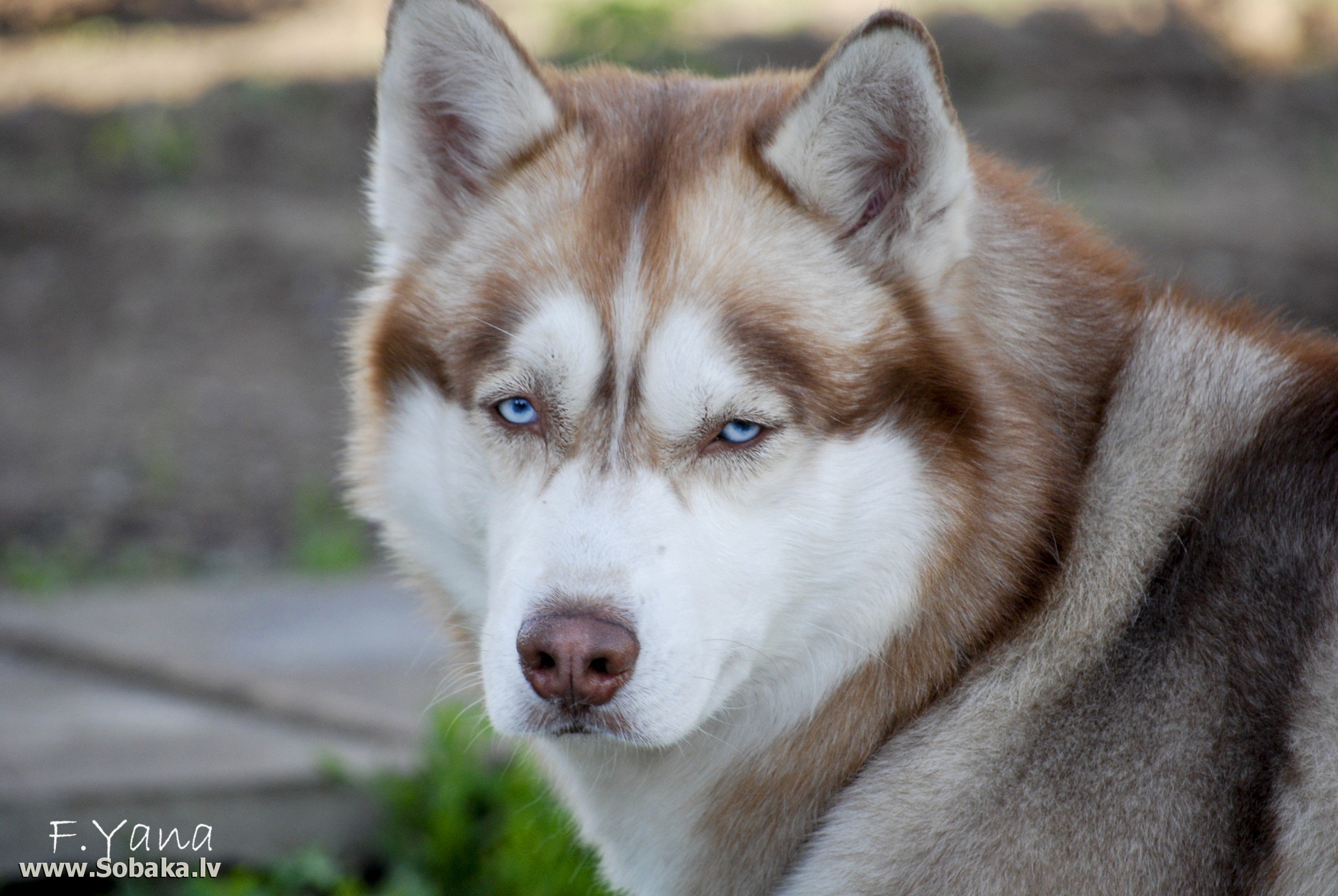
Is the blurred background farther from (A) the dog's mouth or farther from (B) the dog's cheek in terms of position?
(A) the dog's mouth

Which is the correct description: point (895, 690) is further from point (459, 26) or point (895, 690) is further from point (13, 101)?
point (13, 101)

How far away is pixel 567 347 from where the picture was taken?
8.23ft

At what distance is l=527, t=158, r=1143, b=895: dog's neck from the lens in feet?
8.49

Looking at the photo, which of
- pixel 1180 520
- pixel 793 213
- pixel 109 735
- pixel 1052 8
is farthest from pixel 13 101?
pixel 1180 520

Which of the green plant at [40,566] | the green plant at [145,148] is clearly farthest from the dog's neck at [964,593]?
the green plant at [145,148]

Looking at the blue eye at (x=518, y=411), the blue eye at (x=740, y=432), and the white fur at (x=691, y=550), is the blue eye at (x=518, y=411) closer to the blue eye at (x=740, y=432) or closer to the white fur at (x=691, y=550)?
the white fur at (x=691, y=550)

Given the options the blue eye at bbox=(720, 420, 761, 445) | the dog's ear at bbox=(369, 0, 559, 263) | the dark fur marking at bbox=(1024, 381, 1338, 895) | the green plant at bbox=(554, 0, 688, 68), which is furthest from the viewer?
the green plant at bbox=(554, 0, 688, 68)

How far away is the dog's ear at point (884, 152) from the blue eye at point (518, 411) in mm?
694

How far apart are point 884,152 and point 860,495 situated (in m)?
0.69

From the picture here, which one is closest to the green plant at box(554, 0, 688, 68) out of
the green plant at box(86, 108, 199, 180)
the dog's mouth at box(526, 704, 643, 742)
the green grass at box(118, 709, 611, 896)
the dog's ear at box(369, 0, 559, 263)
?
the green plant at box(86, 108, 199, 180)

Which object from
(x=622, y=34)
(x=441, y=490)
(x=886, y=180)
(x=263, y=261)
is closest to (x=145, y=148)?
(x=263, y=261)

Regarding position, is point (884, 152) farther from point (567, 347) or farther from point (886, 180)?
point (567, 347)

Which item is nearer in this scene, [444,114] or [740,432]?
[740,432]

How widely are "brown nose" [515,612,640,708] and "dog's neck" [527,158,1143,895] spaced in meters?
0.32
